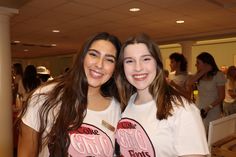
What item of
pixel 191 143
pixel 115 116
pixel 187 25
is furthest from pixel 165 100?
pixel 187 25

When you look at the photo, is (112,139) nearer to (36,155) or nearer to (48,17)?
(36,155)

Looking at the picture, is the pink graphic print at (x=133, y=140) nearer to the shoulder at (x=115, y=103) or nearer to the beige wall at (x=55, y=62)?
the shoulder at (x=115, y=103)

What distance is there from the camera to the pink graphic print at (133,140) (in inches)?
54.3

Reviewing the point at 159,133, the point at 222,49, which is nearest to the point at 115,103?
the point at 159,133

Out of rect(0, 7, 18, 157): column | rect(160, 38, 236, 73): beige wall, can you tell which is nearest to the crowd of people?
rect(0, 7, 18, 157): column

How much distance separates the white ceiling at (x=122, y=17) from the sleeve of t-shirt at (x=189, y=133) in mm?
3114

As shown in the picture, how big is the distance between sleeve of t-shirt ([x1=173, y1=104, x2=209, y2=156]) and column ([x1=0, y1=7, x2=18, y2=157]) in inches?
137

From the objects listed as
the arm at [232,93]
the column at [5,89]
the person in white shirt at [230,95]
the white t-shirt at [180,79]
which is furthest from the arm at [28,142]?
the arm at [232,93]

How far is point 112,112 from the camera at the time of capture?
1.63 meters

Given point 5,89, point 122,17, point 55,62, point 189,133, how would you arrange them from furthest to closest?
point 55,62 < point 122,17 < point 5,89 < point 189,133

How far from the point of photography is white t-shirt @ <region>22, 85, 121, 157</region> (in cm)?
147

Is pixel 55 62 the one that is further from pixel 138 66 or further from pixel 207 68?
pixel 138 66

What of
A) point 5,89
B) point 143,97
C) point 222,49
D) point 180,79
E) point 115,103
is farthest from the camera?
point 222,49

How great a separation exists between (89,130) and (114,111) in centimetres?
21
